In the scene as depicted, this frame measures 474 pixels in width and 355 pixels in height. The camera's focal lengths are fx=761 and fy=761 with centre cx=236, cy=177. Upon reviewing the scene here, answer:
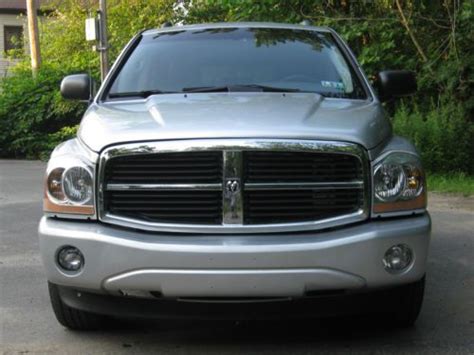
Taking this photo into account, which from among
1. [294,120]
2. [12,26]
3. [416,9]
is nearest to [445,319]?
[294,120]

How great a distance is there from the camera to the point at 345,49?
5.61 m

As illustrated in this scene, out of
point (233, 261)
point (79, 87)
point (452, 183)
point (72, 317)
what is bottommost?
point (452, 183)

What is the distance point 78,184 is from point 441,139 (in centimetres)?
942

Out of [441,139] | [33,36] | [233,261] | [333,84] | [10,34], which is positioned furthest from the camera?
[10,34]

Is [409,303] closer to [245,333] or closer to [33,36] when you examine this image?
[245,333]

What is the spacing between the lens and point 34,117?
725 inches

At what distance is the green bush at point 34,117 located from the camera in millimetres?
18078

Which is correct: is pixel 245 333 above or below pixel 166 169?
below

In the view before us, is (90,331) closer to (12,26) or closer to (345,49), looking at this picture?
(345,49)

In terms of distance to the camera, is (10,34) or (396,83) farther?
(10,34)

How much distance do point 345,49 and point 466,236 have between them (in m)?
2.93

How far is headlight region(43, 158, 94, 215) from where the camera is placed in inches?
155

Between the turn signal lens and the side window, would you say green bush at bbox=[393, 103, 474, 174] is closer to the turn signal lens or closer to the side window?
the turn signal lens

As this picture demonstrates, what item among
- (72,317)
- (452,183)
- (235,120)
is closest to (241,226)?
(235,120)
